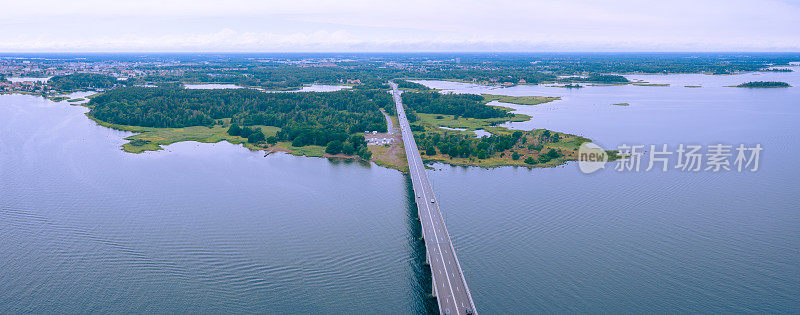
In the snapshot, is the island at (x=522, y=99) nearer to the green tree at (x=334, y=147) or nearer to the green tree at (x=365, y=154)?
the green tree at (x=334, y=147)

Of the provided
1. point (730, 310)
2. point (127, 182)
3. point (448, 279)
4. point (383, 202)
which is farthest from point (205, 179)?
point (730, 310)

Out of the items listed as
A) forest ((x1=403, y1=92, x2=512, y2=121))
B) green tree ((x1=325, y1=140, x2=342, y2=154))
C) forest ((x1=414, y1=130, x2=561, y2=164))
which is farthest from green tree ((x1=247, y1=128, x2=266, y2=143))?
forest ((x1=403, y1=92, x2=512, y2=121))

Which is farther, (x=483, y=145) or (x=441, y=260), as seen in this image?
(x=483, y=145)

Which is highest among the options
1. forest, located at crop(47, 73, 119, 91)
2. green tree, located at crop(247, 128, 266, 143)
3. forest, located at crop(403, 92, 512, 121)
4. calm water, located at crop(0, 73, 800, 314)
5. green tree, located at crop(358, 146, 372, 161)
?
forest, located at crop(47, 73, 119, 91)

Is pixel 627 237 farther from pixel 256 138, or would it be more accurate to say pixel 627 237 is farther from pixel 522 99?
pixel 522 99

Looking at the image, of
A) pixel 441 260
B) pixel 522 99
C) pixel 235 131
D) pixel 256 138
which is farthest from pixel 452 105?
pixel 441 260

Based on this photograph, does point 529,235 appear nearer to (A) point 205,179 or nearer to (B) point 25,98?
(A) point 205,179

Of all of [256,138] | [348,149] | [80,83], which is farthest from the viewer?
[80,83]

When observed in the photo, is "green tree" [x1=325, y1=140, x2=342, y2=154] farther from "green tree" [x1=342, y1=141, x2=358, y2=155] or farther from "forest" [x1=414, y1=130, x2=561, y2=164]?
"forest" [x1=414, y1=130, x2=561, y2=164]
